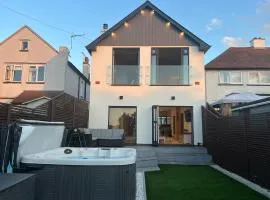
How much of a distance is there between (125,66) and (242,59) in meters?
8.90

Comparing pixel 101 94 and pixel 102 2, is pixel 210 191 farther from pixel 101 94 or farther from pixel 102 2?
pixel 102 2

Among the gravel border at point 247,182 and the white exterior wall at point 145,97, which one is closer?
the gravel border at point 247,182

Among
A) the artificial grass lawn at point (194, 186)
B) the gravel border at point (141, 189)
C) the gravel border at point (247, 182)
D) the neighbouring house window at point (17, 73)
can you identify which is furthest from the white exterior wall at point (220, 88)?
the neighbouring house window at point (17, 73)

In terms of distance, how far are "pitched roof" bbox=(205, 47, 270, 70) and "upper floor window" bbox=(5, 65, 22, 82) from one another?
12974mm

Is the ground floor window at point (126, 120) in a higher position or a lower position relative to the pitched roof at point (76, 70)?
→ lower

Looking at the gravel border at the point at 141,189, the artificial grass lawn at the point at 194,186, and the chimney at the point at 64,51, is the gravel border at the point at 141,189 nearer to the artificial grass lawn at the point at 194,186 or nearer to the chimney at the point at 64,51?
the artificial grass lawn at the point at 194,186

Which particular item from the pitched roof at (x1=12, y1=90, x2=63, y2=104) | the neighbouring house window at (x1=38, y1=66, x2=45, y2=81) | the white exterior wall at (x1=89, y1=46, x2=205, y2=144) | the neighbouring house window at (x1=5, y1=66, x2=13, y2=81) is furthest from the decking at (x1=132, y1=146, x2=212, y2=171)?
the neighbouring house window at (x1=5, y1=66, x2=13, y2=81)

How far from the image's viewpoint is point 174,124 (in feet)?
47.4

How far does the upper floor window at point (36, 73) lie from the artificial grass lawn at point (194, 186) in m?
13.9

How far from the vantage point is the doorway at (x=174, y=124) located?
47.1 ft

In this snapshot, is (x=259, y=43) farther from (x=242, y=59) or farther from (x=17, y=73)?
(x=17, y=73)

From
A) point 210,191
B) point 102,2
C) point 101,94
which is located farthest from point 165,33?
point 210,191

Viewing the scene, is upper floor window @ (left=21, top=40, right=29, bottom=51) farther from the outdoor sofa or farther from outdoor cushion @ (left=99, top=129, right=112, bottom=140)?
outdoor cushion @ (left=99, top=129, right=112, bottom=140)

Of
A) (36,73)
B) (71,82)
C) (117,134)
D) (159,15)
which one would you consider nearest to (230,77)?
(159,15)
